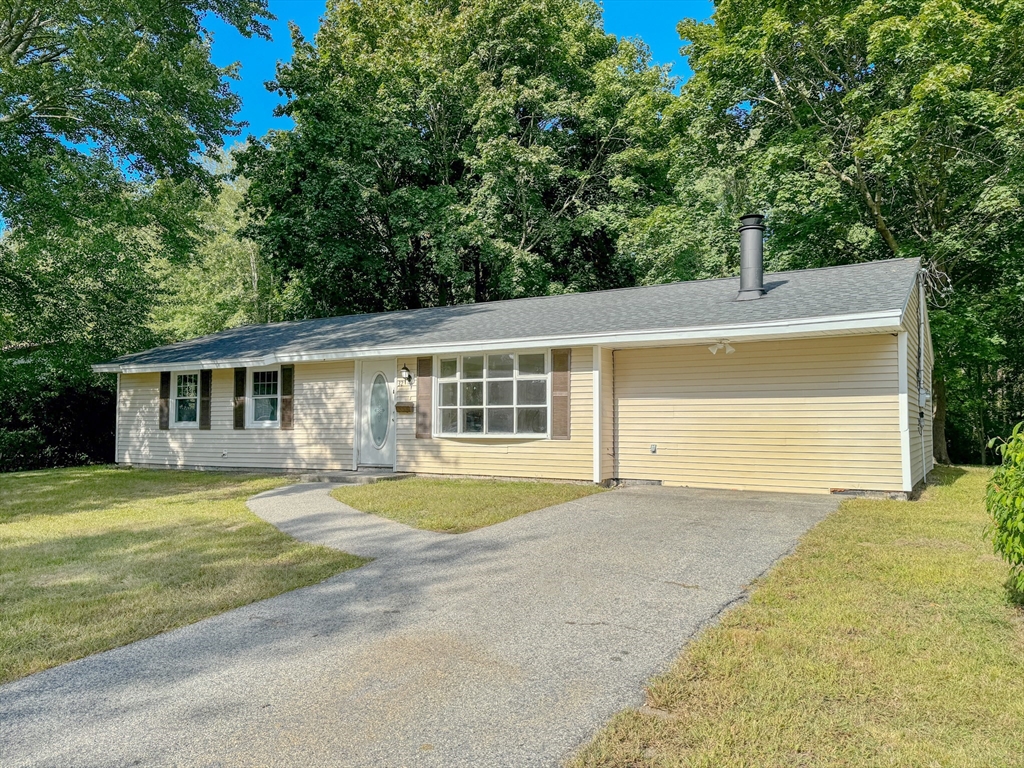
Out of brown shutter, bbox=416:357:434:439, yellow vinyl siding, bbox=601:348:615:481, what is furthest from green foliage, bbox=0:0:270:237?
yellow vinyl siding, bbox=601:348:615:481

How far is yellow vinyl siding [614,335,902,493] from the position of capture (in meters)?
8.25

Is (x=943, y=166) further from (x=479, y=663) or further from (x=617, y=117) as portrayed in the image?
(x=479, y=663)

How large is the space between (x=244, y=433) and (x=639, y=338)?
814 centimetres

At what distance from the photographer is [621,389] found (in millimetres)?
9906

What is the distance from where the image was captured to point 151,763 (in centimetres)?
230

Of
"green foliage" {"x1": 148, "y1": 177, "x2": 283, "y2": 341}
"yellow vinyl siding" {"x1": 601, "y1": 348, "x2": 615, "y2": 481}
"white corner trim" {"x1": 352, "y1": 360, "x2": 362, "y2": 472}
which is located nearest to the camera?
"yellow vinyl siding" {"x1": 601, "y1": 348, "x2": 615, "y2": 481}

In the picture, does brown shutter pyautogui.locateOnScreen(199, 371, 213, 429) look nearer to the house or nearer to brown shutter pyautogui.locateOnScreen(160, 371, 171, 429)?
the house

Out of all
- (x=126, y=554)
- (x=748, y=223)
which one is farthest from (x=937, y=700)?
(x=748, y=223)

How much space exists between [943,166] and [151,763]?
53.5ft

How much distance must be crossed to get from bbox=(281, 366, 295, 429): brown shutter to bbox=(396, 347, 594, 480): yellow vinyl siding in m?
2.43

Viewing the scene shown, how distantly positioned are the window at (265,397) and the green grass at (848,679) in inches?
398

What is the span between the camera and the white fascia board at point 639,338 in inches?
304

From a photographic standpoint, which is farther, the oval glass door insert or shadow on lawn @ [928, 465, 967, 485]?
the oval glass door insert

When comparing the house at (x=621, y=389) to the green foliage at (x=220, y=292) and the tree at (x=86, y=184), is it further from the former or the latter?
the green foliage at (x=220, y=292)
